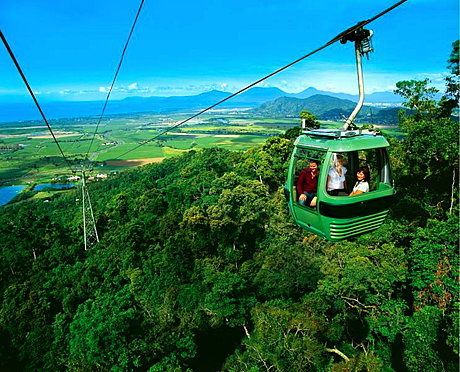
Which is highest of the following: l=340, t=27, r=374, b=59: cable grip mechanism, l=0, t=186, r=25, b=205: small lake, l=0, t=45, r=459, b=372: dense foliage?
l=340, t=27, r=374, b=59: cable grip mechanism

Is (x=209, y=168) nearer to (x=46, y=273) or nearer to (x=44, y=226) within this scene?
(x=44, y=226)

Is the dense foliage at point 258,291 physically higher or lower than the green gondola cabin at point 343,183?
lower

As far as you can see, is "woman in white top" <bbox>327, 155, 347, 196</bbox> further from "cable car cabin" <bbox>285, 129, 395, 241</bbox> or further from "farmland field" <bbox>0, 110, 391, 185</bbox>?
"farmland field" <bbox>0, 110, 391, 185</bbox>

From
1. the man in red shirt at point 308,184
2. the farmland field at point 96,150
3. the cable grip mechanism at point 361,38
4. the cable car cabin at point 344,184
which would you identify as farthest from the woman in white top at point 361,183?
the farmland field at point 96,150

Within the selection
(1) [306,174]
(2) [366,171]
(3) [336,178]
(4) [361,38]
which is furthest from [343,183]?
(4) [361,38]

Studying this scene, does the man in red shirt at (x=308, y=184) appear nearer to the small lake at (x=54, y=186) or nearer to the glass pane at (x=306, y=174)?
the glass pane at (x=306, y=174)

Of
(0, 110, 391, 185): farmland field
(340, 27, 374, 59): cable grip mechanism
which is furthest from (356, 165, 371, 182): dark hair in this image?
(0, 110, 391, 185): farmland field
